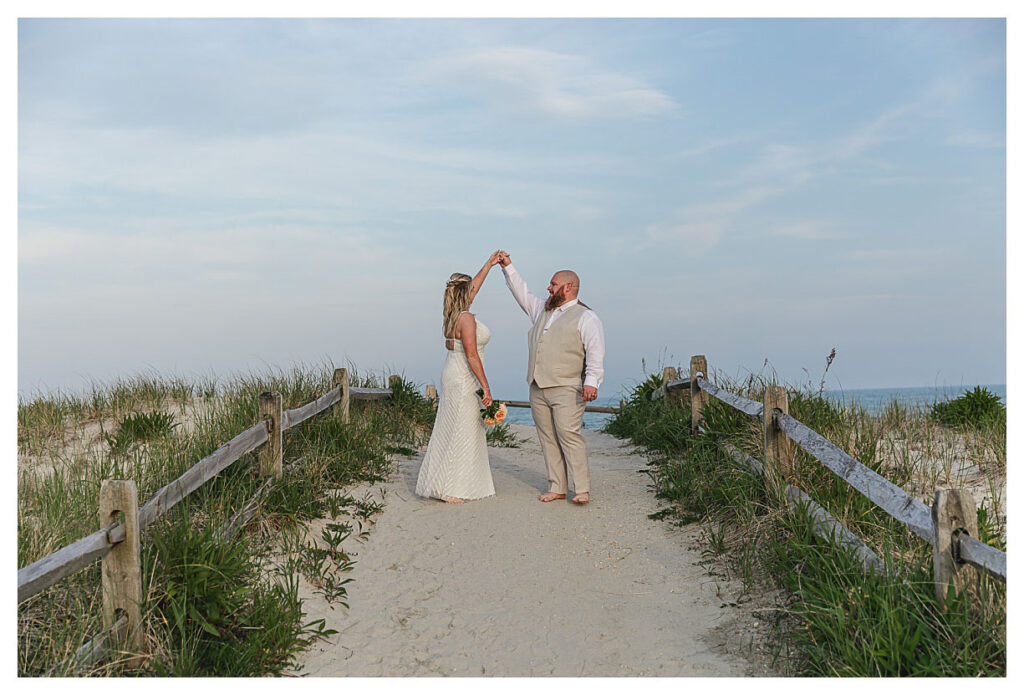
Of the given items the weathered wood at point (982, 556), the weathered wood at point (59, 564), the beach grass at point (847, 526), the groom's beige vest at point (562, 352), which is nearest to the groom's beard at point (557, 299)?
the groom's beige vest at point (562, 352)

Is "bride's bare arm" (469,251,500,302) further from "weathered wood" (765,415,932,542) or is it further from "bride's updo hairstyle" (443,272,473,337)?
"weathered wood" (765,415,932,542)

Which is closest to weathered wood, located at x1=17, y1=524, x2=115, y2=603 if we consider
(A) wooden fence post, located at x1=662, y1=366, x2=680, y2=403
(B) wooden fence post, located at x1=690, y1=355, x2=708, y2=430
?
(B) wooden fence post, located at x1=690, y1=355, x2=708, y2=430

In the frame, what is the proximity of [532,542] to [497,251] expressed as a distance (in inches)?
121

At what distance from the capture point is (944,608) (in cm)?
451

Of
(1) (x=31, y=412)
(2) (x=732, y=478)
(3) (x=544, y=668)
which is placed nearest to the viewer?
(3) (x=544, y=668)

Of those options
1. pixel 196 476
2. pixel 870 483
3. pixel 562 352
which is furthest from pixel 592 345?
pixel 196 476

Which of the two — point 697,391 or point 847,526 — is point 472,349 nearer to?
point 697,391

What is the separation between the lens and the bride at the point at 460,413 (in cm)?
852

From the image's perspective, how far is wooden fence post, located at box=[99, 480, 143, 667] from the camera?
4895 millimetres

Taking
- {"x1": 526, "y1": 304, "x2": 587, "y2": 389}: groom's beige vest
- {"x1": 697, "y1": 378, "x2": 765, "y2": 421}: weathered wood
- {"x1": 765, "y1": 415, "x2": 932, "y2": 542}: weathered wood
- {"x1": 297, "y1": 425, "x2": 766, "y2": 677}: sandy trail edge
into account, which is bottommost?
{"x1": 297, "y1": 425, "x2": 766, "y2": 677}: sandy trail edge

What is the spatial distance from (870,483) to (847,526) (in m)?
1.05

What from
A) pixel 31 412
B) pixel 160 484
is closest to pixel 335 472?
pixel 160 484

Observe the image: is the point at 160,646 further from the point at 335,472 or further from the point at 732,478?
the point at 732,478

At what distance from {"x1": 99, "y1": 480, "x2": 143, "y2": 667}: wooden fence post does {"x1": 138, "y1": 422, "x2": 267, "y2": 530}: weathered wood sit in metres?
0.21
